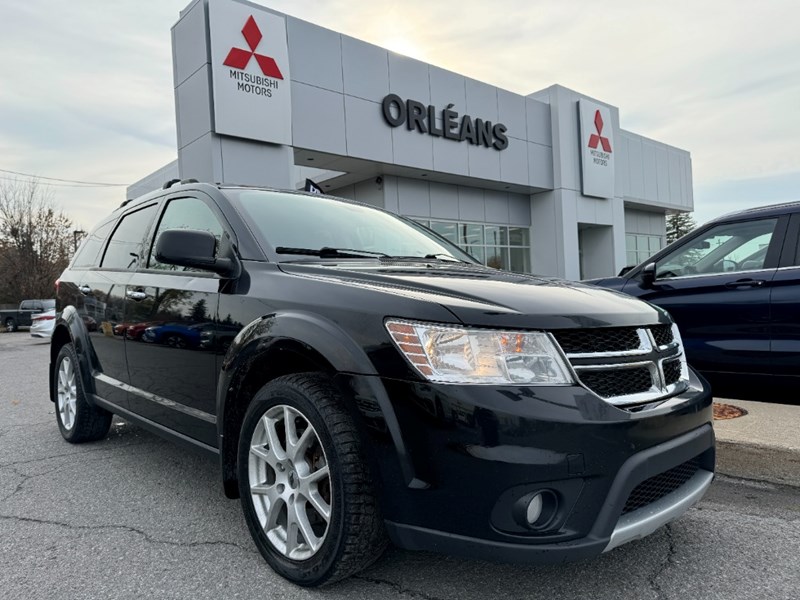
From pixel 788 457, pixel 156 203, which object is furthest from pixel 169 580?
pixel 788 457

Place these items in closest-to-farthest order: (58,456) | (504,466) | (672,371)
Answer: (504,466)
(672,371)
(58,456)

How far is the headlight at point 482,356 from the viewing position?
190cm

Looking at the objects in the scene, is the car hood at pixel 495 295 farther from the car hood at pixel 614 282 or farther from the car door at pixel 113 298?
the car hood at pixel 614 282

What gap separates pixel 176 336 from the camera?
3.03 meters

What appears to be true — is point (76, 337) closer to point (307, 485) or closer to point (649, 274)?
point (307, 485)

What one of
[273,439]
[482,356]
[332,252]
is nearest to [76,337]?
[332,252]

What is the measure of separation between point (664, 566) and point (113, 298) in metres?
3.43

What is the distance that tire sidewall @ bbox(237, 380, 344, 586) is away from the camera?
6.65 feet

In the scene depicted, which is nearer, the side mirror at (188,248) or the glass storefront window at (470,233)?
the side mirror at (188,248)

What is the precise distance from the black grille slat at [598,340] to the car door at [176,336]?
164 cm

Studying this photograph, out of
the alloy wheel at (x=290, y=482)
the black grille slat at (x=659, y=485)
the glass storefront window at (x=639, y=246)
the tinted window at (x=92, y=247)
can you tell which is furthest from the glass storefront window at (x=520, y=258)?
the alloy wheel at (x=290, y=482)

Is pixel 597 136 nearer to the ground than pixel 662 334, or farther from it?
farther from it

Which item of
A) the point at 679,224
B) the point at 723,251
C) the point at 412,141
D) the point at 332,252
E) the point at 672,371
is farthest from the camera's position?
the point at 679,224

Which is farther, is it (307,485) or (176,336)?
(176,336)
